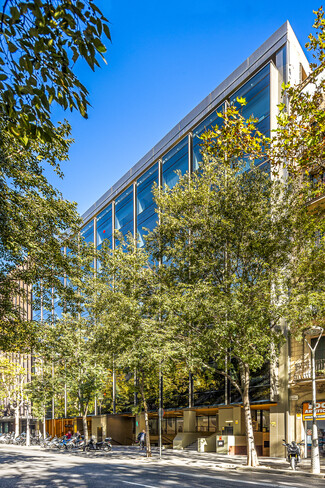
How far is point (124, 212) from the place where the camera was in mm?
53469

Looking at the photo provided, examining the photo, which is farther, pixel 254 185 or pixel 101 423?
pixel 101 423

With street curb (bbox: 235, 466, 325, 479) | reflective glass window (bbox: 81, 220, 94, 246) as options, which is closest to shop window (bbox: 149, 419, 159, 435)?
reflective glass window (bbox: 81, 220, 94, 246)

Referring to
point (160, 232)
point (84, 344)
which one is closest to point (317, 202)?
point (160, 232)

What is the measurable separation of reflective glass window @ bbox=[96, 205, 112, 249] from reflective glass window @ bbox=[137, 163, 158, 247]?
7.98 metres

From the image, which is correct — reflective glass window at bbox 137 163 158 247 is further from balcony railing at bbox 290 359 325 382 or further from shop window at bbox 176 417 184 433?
balcony railing at bbox 290 359 325 382

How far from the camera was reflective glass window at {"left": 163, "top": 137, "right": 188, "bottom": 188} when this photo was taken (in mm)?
41469

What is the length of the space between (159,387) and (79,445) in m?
8.87

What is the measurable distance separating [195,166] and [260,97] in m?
8.59

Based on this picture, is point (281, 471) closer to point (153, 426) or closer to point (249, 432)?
point (249, 432)

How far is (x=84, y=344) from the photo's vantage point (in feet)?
128

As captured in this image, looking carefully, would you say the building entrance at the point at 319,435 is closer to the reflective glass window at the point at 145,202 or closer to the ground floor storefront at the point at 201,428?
the ground floor storefront at the point at 201,428

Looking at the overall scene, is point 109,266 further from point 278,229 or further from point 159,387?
point 159,387

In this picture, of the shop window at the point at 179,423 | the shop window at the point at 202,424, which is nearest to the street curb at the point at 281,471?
the shop window at the point at 202,424

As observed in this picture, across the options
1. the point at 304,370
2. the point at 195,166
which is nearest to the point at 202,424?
the point at 304,370
